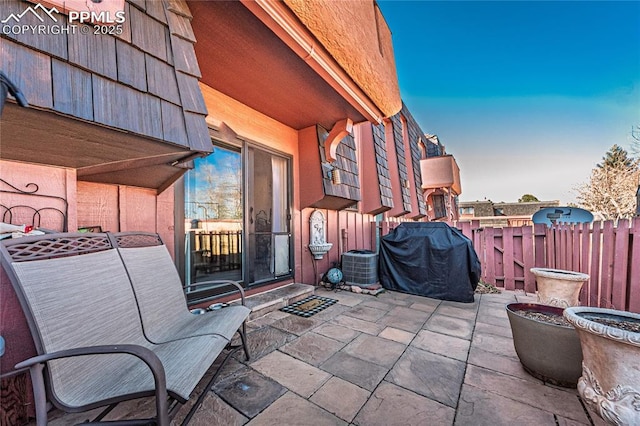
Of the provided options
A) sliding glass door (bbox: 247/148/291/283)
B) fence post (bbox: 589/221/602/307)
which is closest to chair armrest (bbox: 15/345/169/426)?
sliding glass door (bbox: 247/148/291/283)

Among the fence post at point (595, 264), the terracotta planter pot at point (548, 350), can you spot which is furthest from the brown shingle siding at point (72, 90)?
the fence post at point (595, 264)

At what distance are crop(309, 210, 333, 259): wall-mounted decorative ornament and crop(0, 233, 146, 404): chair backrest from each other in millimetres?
2831

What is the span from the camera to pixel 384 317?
9.71 ft

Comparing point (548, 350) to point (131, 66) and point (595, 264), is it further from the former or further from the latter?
point (131, 66)

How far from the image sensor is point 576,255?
2.93 m

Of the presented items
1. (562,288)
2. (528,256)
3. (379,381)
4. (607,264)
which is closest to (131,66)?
(379,381)

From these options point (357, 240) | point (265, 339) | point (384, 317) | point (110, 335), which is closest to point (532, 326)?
point (384, 317)

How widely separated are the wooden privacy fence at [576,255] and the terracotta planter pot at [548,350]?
33.3 inches

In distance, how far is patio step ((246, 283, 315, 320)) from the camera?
2.83 meters

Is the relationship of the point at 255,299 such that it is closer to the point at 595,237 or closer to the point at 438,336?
the point at 438,336

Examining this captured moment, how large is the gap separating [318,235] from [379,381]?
2.81 meters

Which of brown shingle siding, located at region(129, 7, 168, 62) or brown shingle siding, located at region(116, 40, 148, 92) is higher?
brown shingle siding, located at region(129, 7, 168, 62)

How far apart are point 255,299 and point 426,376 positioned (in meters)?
2.07

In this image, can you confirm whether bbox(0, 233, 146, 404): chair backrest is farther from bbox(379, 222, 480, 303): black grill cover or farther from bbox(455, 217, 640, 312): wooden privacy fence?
bbox(379, 222, 480, 303): black grill cover
